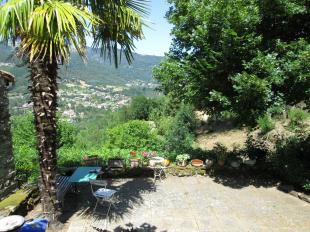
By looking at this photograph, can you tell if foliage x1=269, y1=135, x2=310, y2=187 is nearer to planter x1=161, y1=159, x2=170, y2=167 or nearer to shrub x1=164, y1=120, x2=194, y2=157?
planter x1=161, y1=159, x2=170, y2=167

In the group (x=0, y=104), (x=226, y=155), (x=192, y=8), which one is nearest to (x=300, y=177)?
(x=226, y=155)

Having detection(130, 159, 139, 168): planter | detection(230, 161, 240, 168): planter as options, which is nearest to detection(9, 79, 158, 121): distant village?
detection(130, 159, 139, 168): planter

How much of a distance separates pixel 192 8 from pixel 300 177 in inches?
236

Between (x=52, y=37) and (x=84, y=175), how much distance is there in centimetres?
455

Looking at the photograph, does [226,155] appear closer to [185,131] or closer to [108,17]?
[185,131]

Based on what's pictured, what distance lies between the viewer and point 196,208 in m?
7.67

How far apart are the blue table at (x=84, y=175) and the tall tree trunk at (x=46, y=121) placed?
1682 millimetres

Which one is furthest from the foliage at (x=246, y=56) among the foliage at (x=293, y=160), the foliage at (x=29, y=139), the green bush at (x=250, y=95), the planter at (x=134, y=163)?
the foliage at (x=29, y=139)

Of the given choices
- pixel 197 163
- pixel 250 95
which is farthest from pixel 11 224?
pixel 197 163

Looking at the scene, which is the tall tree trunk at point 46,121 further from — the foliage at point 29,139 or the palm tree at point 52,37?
the foliage at point 29,139

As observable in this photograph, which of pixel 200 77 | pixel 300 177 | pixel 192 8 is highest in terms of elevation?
pixel 192 8

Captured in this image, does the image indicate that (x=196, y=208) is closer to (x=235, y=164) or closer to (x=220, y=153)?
(x=235, y=164)

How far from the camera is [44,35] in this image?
5.05 meters

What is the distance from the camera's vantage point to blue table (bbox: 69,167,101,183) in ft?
26.1
